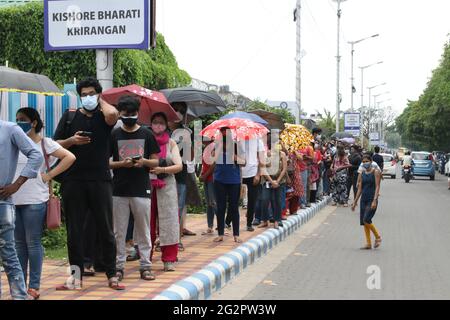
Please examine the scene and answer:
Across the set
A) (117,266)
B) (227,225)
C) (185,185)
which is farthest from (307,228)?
(117,266)

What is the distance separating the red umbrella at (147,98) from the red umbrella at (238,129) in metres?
2.18

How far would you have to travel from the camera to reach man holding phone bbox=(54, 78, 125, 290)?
696 centimetres

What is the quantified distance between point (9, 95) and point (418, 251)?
21.8 ft

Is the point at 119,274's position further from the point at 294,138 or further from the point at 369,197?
the point at 294,138

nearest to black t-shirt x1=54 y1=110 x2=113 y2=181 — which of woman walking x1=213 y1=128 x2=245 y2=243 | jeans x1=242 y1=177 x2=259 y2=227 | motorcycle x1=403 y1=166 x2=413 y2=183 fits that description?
woman walking x1=213 y1=128 x2=245 y2=243

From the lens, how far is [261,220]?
13.8 meters

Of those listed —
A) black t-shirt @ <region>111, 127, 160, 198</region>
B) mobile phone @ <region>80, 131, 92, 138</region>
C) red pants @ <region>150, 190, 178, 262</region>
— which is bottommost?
red pants @ <region>150, 190, 178, 262</region>

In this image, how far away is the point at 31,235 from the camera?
253 inches

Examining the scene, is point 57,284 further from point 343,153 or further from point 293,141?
point 343,153

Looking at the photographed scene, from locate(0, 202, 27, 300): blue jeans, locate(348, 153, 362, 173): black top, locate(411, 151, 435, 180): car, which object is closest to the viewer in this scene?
locate(0, 202, 27, 300): blue jeans

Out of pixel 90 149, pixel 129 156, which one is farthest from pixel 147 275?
pixel 90 149

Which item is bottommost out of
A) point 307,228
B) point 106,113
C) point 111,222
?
point 307,228

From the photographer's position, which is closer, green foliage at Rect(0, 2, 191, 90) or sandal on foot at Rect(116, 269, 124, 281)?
sandal on foot at Rect(116, 269, 124, 281)

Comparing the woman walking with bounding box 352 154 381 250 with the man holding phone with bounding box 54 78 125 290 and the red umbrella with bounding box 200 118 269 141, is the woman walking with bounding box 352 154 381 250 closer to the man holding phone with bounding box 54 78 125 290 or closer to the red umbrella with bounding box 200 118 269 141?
the red umbrella with bounding box 200 118 269 141
